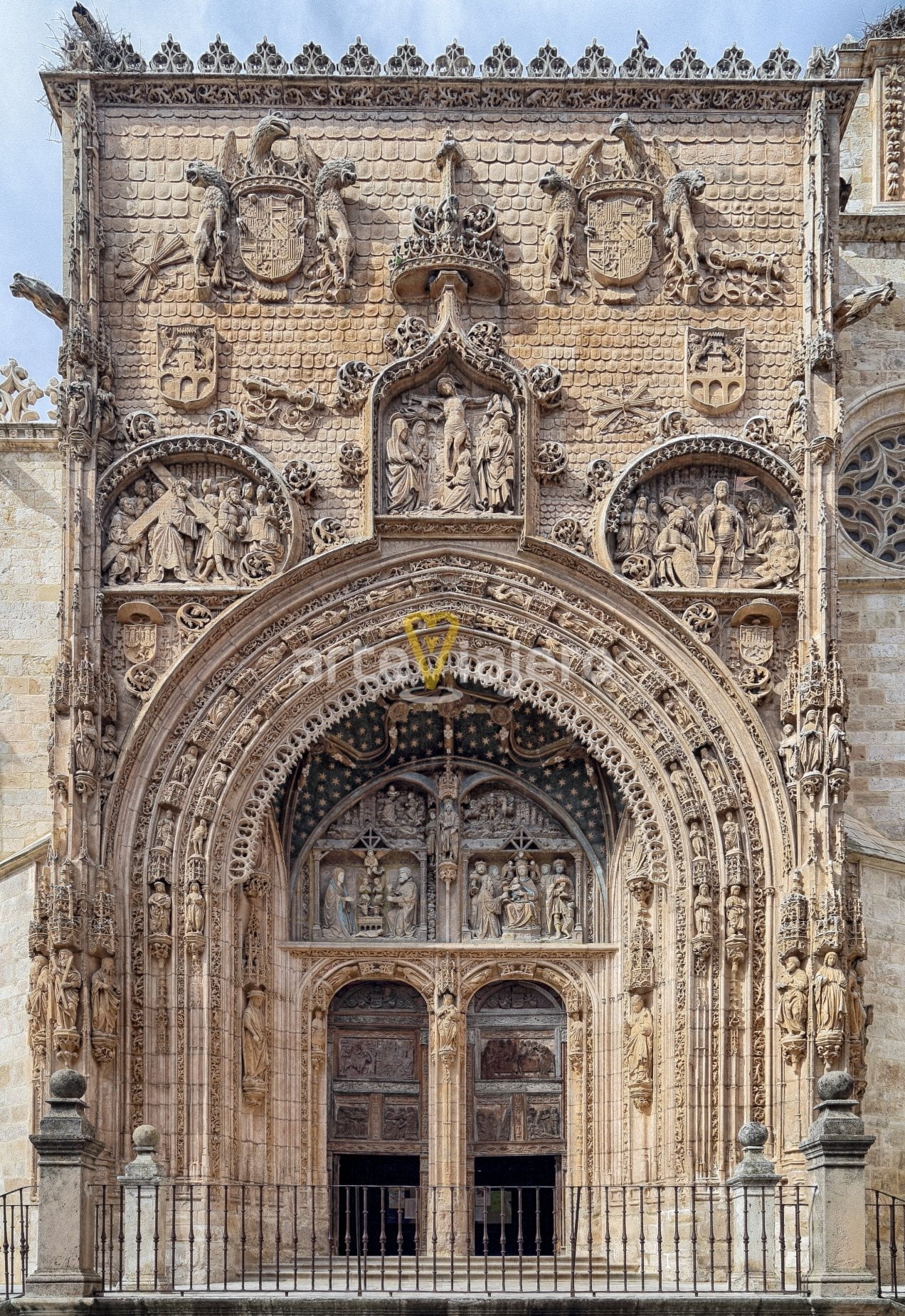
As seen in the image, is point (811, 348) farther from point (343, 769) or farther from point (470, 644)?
point (343, 769)

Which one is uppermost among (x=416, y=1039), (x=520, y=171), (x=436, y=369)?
(x=520, y=171)

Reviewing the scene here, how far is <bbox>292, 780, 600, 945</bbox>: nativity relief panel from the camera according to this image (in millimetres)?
20141

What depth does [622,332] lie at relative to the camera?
66.1 ft

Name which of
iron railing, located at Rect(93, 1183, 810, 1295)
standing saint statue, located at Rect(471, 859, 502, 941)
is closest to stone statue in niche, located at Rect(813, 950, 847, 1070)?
iron railing, located at Rect(93, 1183, 810, 1295)

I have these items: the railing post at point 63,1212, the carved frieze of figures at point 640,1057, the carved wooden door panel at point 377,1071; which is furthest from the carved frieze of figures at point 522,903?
the railing post at point 63,1212

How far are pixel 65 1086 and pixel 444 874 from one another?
195 inches

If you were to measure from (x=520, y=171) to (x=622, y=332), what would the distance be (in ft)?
5.83

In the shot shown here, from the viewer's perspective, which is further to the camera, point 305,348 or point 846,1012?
point 305,348

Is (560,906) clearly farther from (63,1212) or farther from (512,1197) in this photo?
(63,1212)

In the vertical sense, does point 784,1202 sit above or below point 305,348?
below

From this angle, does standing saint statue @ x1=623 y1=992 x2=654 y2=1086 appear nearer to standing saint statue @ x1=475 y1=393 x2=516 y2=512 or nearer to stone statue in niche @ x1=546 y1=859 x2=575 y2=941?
stone statue in niche @ x1=546 y1=859 x2=575 y2=941

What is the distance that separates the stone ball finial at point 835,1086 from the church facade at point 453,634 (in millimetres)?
1861

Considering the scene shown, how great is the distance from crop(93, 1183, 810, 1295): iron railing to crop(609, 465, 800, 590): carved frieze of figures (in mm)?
5117

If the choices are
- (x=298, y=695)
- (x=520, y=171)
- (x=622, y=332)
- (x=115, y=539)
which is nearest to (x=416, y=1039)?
(x=298, y=695)
